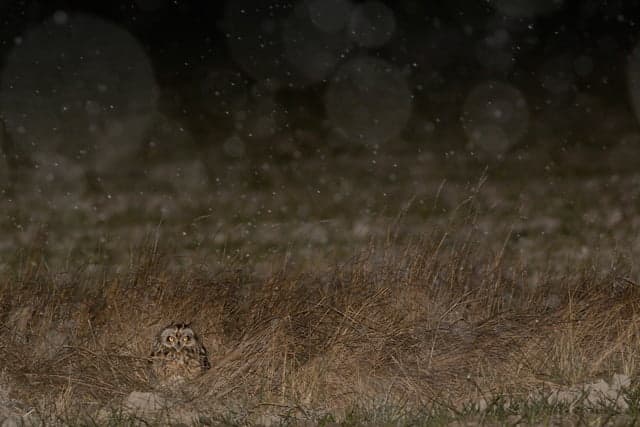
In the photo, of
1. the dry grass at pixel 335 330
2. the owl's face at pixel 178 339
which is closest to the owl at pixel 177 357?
the owl's face at pixel 178 339

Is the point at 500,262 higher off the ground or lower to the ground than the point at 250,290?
higher

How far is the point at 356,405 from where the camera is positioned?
4.92 m

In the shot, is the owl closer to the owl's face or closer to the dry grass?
the owl's face

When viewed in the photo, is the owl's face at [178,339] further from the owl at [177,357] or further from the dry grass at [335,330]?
the dry grass at [335,330]

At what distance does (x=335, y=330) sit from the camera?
221 inches

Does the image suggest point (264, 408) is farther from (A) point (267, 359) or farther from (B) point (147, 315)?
(B) point (147, 315)

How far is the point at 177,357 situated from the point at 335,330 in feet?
3.57

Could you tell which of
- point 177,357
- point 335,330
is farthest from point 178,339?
point 335,330

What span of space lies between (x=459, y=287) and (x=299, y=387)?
5.66ft

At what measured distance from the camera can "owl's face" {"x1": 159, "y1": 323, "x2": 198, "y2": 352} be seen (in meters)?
5.25

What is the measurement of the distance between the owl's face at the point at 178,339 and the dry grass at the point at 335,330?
22 cm

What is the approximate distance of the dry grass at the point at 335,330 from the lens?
5.13 m

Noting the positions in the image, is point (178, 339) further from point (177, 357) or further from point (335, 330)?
point (335, 330)

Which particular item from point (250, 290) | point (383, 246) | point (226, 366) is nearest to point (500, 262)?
point (383, 246)
